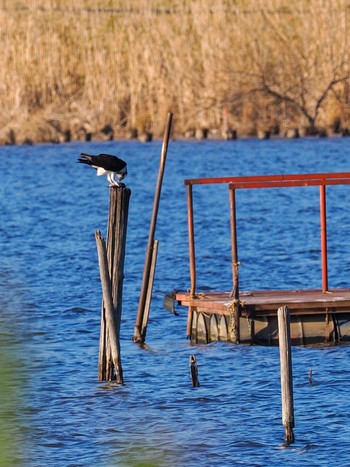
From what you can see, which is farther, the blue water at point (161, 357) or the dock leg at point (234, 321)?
the dock leg at point (234, 321)

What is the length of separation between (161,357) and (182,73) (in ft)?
140

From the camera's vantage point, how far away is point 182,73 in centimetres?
5781

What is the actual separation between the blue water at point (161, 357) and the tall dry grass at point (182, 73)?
1824cm

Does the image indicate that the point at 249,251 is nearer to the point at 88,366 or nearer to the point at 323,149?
the point at 88,366

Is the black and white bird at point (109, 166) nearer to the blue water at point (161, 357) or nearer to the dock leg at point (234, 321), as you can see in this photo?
the blue water at point (161, 357)

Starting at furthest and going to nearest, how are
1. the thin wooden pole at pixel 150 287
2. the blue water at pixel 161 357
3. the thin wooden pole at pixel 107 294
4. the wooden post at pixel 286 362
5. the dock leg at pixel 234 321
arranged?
the thin wooden pole at pixel 150 287, the dock leg at pixel 234 321, the thin wooden pole at pixel 107 294, the blue water at pixel 161 357, the wooden post at pixel 286 362

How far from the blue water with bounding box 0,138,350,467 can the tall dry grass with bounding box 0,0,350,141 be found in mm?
18237

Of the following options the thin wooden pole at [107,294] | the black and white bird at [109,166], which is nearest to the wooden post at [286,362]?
the thin wooden pole at [107,294]

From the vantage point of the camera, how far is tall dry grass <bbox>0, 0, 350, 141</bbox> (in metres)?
57.7

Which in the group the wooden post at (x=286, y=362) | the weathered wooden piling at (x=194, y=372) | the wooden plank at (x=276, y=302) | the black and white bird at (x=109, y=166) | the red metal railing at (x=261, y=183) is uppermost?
the black and white bird at (x=109, y=166)

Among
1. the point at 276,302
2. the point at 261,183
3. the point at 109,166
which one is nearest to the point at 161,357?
the point at 276,302

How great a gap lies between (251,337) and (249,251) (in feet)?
39.3

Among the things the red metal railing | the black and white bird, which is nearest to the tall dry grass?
the red metal railing

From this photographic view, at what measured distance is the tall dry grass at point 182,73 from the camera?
57.7 metres
